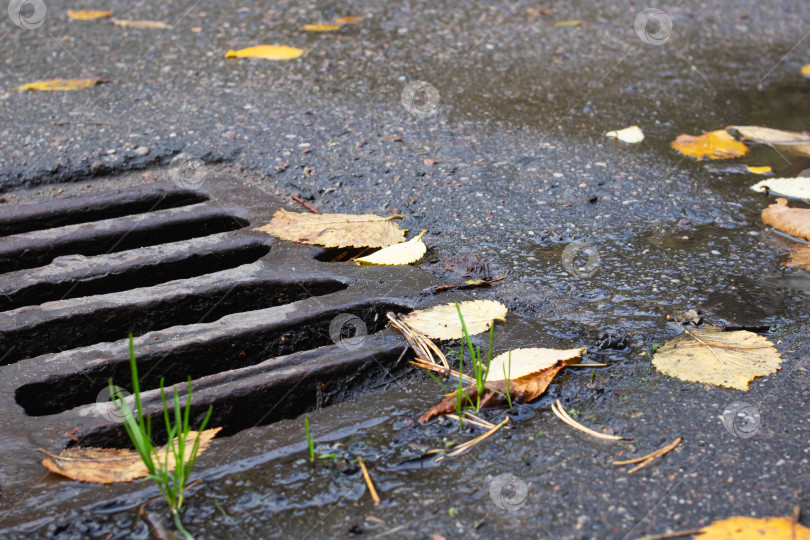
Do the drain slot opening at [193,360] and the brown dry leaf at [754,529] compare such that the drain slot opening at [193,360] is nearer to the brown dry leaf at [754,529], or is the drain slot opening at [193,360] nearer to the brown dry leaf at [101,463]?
the brown dry leaf at [101,463]

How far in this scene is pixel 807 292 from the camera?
5.24 ft

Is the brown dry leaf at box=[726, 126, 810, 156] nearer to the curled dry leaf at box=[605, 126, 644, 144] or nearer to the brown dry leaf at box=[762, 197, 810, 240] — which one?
the curled dry leaf at box=[605, 126, 644, 144]

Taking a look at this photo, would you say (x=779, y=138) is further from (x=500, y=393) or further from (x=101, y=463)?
(x=101, y=463)

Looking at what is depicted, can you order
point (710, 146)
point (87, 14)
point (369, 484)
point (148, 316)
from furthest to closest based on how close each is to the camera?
point (87, 14)
point (710, 146)
point (148, 316)
point (369, 484)

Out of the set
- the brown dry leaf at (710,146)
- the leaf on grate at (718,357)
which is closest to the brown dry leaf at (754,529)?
the leaf on grate at (718,357)

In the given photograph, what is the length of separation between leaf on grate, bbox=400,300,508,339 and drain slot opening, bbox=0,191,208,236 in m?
0.90

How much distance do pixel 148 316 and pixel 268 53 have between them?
1.69 m

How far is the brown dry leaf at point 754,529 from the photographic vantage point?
0.95 m

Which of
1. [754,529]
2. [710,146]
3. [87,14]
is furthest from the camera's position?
[87,14]
